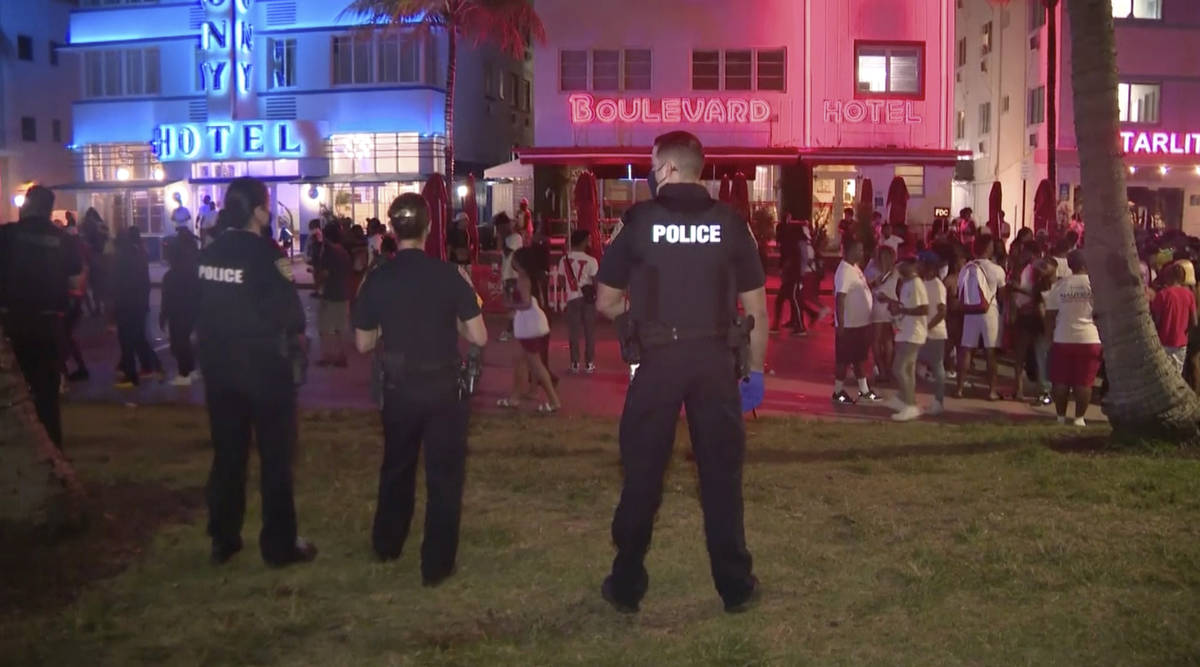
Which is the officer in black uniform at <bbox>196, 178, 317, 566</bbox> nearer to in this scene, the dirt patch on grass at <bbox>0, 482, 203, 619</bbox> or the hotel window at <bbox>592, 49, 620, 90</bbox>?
the dirt patch on grass at <bbox>0, 482, 203, 619</bbox>

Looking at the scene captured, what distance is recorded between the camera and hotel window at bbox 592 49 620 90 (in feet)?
102

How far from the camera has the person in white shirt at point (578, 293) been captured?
1309 cm

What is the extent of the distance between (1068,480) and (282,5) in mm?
34928

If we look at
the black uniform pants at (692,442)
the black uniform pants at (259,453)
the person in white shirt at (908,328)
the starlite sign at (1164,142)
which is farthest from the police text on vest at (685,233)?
the starlite sign at (1164,142)

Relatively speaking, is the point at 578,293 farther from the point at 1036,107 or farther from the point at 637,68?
the point at 1036,107

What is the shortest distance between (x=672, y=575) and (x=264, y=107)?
35.5 metres

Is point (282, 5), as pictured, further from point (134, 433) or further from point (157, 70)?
point (134, 433)

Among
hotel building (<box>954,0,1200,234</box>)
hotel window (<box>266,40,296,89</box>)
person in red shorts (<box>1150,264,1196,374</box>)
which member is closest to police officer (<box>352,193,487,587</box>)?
person in red shorts (<box>1150,264,1196,374</box>)

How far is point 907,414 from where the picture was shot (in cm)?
1095

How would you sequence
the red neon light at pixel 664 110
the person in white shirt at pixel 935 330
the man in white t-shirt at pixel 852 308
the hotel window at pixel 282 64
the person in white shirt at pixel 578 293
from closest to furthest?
the person in white shirt at pixel 935 330, the man in white t-shirt at pixel 852 308, the person in white shirt at pixel 578 293, the red neon light at pixel 664 110, the hotel window at pixel 282 64

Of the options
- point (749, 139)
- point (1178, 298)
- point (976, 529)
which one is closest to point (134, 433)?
point (976, 529)

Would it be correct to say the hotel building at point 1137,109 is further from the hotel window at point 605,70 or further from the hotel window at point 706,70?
the hotel window at point 605,70

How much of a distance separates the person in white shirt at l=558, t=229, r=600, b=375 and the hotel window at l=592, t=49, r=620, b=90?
17.8 metres

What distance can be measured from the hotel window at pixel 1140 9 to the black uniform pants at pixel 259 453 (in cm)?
3287
